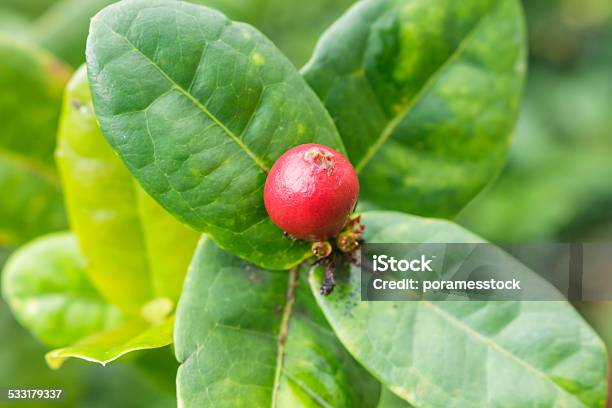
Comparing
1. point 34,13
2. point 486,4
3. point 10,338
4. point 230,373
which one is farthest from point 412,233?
point 34,13

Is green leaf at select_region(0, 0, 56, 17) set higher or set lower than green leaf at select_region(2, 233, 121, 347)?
higher

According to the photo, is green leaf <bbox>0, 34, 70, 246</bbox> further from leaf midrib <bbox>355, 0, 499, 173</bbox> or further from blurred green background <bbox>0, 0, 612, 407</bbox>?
leaf midrib <bbox>355, 0, 499, 173</bbox>

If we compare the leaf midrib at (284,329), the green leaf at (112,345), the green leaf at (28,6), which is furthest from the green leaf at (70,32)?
the leaf midrib at (284,329)

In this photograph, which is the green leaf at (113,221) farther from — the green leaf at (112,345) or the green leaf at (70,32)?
the green leaf at (70,32)

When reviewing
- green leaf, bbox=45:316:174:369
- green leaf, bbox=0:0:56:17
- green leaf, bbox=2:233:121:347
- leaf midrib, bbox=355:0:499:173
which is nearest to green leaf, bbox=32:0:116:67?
green leaf, bbox=2:233:121:347

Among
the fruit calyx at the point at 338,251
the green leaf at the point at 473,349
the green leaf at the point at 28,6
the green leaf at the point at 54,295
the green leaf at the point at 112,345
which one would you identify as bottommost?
the green leaf at the point at 54,295

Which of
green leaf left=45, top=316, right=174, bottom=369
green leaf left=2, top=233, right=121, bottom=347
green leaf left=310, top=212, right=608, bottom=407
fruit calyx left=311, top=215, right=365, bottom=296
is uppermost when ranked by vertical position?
fruit calyx left=311, top=215, right=365, bottom=296
